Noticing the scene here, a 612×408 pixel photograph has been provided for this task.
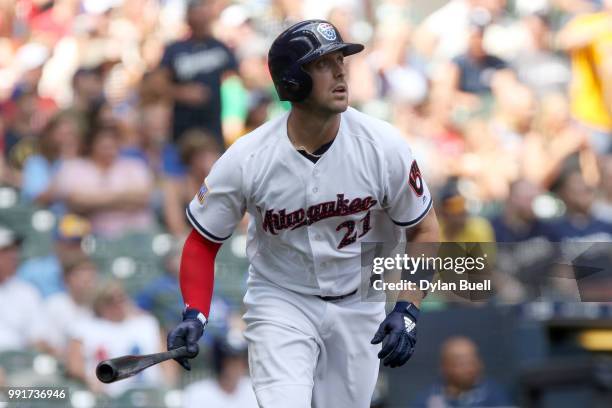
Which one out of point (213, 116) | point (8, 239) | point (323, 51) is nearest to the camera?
point (323, 51)

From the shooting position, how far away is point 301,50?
5633 mm

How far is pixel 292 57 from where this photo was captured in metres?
5.66

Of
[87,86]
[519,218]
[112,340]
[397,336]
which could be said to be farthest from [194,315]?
[87,86]

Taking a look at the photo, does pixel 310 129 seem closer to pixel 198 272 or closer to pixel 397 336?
pixel 198 272

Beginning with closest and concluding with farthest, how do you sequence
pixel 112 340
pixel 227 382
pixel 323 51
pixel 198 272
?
1. pixel 323 51
2. pixel 198 272
3. pixel 227 382
4. pixel 112 340

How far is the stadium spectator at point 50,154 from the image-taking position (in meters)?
10.2

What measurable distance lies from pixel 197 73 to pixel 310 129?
16.1 feet

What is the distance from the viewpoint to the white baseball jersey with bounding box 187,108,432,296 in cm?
573

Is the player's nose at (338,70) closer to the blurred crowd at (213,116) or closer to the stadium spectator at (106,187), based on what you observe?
the blurred crowd at (213,116)

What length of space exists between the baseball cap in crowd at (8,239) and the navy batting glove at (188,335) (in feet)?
12.6

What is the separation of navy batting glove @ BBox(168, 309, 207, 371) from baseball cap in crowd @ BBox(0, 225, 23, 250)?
3.85 metres

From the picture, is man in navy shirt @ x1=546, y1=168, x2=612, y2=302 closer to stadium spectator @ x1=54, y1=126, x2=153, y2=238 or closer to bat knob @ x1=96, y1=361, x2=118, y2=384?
stadium spectator @ x1=54, y1=126, x2=153, y2=238

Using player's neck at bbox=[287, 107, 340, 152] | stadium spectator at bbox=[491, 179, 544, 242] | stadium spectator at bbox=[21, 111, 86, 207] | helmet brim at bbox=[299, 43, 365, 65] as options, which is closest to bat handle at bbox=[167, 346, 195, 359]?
player's neck at bbox=[287, 107, 340, 152]

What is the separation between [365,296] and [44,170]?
16.3ft
